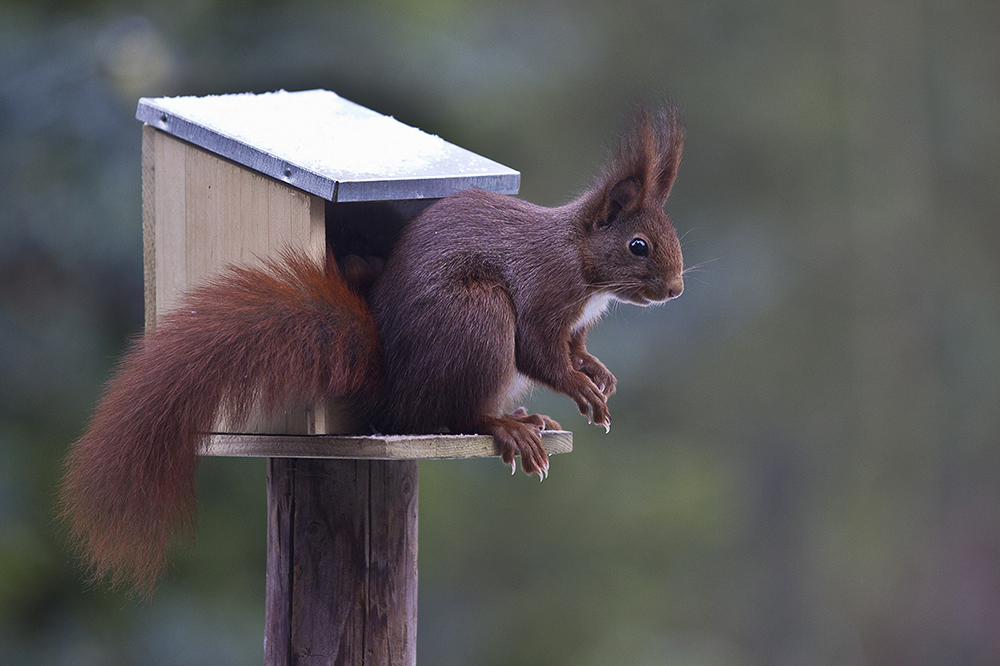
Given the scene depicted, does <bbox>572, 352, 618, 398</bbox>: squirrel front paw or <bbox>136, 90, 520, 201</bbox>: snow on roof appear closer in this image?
<bbox>136, 90, 520, 201</bbox>: snow on roof

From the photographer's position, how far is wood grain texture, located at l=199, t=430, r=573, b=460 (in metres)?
1.89

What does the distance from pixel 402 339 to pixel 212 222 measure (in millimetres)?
440

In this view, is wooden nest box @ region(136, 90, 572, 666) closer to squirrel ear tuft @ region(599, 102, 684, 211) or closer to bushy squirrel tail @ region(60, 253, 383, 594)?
bushy squirrel tail @ region(60, 253, 383, 594)

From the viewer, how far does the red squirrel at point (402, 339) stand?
1868 mm

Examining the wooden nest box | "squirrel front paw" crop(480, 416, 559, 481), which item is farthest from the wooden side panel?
"squirrel front paw" crop(480, 416, 559, 481)

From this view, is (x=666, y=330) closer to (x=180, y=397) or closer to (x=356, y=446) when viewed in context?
(x=356, y=446)

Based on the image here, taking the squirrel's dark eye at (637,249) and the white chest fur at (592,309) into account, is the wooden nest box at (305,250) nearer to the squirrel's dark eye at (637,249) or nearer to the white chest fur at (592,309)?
the white chest fur at (592,309)

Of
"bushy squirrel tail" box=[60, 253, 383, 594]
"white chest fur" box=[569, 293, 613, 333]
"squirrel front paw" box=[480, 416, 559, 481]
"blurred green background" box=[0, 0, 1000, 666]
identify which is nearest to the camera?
"bushy squirrel tail" box=[60, 253, 383, 594]

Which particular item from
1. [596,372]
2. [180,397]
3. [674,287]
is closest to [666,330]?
[596,372]

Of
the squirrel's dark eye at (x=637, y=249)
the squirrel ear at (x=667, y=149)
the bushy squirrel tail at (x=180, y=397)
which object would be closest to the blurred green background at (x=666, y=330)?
the squirrel ear at (x=667, y=149)

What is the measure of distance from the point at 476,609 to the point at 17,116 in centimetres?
238

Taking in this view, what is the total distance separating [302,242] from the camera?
2.04 metres

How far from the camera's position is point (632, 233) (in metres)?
2.04

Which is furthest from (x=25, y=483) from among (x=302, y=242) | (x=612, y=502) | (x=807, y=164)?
(x=807, y=164)
